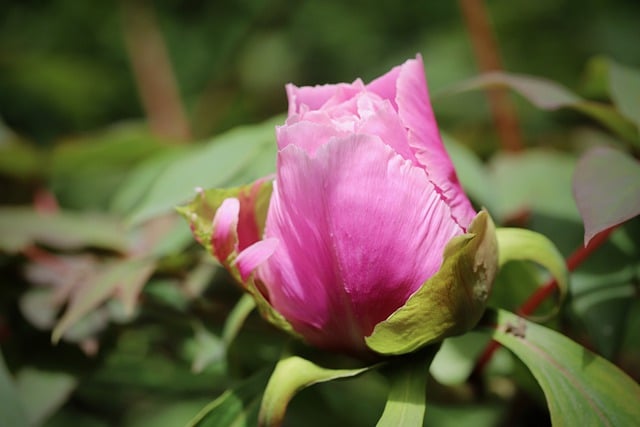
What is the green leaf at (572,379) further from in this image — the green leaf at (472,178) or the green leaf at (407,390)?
the green leaf at (472,178)

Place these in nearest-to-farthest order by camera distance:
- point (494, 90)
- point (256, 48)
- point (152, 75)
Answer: point (494, 90)
point (152, 75)
point (256, 48)

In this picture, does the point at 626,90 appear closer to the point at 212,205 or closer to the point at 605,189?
the point at 605,189

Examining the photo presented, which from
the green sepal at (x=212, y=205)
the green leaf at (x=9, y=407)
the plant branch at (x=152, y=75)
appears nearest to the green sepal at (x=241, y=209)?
the green sepal at (x=212, y=205)

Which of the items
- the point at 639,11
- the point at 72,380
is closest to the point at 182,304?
the point at 72,380

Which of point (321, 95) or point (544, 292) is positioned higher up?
point (321, 95)

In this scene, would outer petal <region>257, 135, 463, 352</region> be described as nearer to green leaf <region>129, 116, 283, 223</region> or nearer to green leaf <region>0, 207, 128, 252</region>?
green leaf <region>129, 116, 283, 223</region>

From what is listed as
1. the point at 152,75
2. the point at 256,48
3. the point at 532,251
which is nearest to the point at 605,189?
the point at 532,251

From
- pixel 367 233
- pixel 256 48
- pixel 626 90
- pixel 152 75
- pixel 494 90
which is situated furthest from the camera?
pixel 256 48
